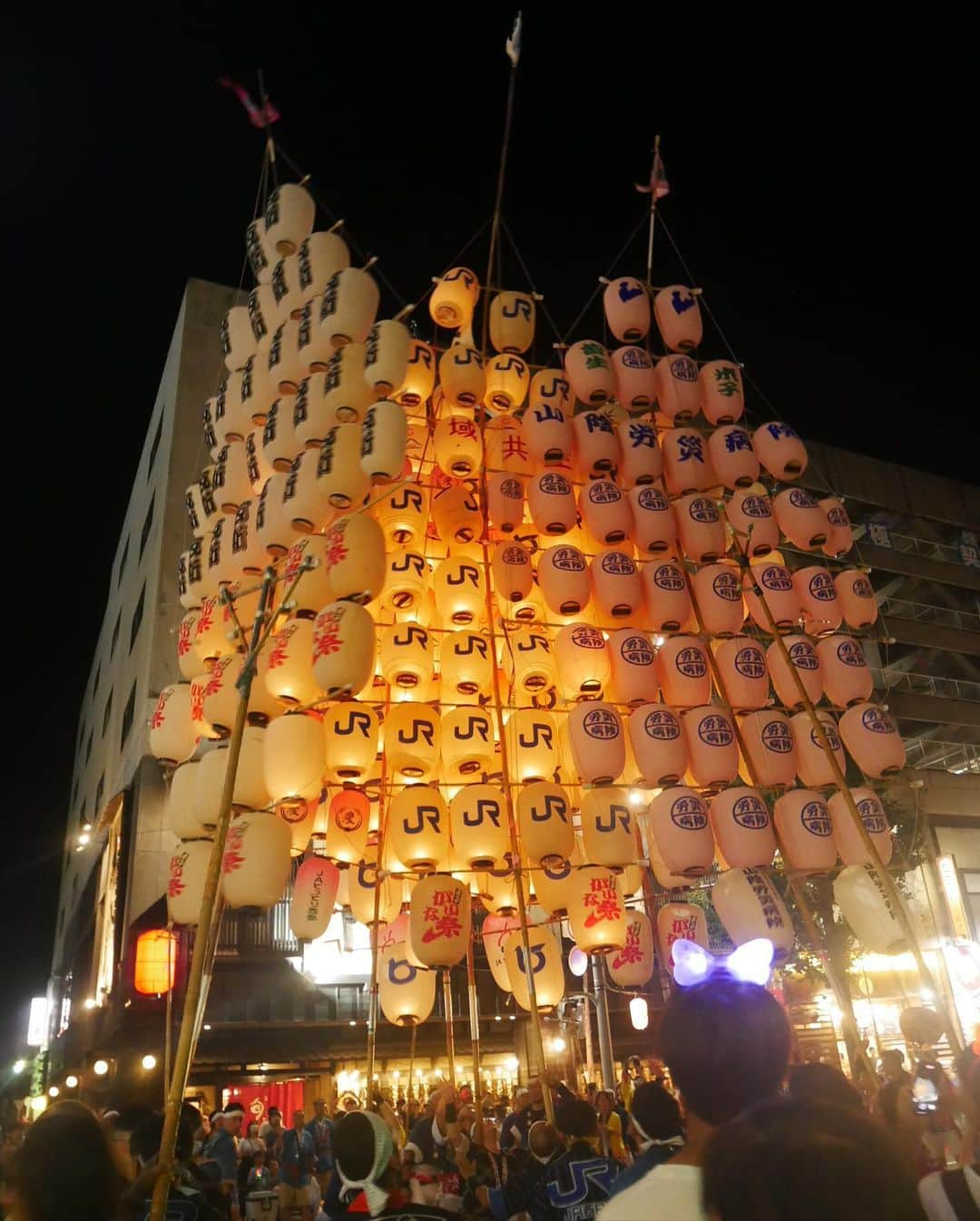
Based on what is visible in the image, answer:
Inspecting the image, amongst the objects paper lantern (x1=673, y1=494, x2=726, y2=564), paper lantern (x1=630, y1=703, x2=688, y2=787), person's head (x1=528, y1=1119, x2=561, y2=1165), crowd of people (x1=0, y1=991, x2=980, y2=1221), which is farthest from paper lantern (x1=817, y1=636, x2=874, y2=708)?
person's head (x1=528, y1=1119, x2=561, y2=1165)

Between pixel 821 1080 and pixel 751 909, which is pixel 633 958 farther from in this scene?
pixel 821 1080

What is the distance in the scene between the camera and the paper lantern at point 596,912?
363 inches

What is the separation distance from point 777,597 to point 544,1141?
7.57 m

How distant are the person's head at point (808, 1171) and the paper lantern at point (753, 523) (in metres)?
10.1

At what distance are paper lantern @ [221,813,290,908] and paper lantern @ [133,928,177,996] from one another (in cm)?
764

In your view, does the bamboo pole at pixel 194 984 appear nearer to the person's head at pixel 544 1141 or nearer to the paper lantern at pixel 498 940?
the person's head at pixel 544 1141

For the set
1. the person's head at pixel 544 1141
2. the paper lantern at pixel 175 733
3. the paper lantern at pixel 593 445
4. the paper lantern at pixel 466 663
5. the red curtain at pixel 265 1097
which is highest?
the paper lantern at pixel 593 445

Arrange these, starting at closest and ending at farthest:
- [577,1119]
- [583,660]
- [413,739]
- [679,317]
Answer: [577,1119] → [413,739] → [583,660] → [679,317]

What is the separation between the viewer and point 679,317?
39.8ft

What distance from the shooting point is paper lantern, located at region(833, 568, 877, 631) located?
11.6 meters

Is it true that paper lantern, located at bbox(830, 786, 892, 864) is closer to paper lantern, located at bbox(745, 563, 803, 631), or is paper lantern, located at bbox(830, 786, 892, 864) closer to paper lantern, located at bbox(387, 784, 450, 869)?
paper lantern, located at bbox(745, 563, 803, 631)

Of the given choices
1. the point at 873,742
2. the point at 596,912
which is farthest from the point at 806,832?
the point at 596,912

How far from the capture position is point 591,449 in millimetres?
11055

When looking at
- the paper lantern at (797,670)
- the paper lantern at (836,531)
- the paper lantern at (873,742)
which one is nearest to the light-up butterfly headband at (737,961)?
the paper lantern at (873,742)
